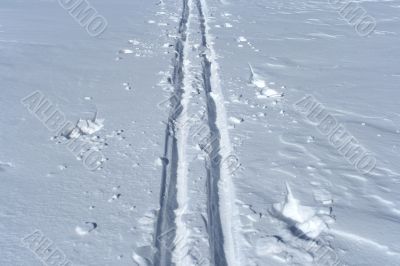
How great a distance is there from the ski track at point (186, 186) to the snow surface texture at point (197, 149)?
1cm

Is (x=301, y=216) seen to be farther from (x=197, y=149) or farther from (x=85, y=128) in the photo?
(x=85, y=128)

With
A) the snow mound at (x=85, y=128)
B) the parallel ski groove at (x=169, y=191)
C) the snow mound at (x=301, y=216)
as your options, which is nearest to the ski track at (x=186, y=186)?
the parallel ski groove at (x=169, y=191)

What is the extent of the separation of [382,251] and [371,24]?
7606 mm

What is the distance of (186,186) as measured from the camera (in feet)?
12.4

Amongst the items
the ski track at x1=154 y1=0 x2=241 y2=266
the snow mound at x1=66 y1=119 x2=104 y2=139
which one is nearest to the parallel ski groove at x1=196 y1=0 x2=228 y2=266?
the ski track at x1=154 y1=0 x2=241 y2=266

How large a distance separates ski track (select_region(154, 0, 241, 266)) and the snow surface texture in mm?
14

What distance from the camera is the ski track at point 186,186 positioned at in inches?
123

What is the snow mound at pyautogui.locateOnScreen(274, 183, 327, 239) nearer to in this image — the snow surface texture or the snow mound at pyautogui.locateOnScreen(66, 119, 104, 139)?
the snow surface texture

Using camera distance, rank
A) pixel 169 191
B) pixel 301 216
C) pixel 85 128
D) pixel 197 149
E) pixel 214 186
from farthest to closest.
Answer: pixel 85 128, pixel 197 149, pixel 214 186, pixel 169 191, pixel 301 216

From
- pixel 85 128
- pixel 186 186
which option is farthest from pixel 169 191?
pixel 85 128

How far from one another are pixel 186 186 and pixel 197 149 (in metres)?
0.64

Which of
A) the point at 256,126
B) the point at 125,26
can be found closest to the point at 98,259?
the point at 256,126

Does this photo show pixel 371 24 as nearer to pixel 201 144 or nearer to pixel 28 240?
pixel 201 144

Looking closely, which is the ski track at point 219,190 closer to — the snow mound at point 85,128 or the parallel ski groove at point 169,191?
the parallel ski groove at point 169,191
